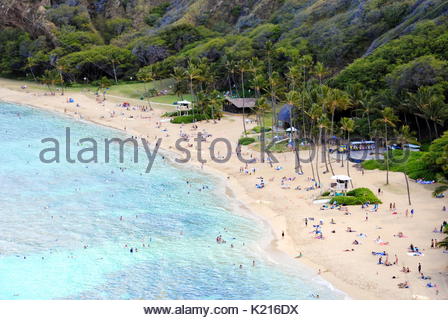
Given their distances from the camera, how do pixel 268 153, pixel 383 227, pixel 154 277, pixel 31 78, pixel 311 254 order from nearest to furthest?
pixel 154 277, pixel 311 254, pixel 383 227, pixel 268 153, pixel 31 78

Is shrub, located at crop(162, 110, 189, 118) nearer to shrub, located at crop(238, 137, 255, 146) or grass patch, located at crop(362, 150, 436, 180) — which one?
shrub, located at crop(238, 137, 255, 146)

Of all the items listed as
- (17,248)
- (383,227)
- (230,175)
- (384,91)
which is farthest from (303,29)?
(17,248)

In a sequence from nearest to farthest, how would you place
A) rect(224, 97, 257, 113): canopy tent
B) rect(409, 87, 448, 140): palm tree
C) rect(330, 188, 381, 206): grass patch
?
rect(330, 188, 381, 206): grass patch, rect(409, 87, 448, 140): palm tree, rect(224, 97, 257, 113): canopy tent

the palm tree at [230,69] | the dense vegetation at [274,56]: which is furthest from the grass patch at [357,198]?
the palm tree at [230,69]

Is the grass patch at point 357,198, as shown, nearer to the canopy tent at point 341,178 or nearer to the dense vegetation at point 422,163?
the canopy tent at point 341,178

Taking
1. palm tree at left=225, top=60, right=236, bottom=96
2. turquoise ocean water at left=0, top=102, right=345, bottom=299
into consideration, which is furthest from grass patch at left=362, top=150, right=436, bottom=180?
palm tree at left=225, top=60, right=236, bottom=96

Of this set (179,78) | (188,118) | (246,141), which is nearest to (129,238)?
(246,141)

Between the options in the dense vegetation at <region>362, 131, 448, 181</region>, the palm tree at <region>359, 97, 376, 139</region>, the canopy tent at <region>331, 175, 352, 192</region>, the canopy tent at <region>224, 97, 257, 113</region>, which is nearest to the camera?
the dense vegetation at <region>362, 131, 448, 181</region>

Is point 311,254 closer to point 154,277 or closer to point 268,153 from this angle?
point 154,277
